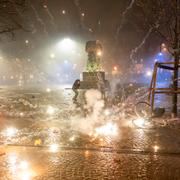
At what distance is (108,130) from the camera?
981cm

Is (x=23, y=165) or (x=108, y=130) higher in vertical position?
(x=108, y=130)

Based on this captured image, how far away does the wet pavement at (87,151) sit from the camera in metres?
5.67

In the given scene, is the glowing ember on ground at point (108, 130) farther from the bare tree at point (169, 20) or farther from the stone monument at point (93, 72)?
the stone monument at point (93, 72)

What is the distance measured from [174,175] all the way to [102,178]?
57.5 inches

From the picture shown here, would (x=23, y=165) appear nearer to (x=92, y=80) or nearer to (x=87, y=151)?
(x=87, y=151)

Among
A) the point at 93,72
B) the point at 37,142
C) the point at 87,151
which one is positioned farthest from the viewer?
the point at 93,72

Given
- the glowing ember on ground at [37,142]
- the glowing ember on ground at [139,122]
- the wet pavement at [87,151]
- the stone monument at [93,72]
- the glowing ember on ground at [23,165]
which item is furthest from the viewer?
the stone monument at [93,72]

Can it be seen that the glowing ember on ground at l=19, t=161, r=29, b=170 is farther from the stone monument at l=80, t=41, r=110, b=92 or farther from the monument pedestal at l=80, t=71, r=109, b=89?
the stone monument at l=80, t=41, r=110, b=92

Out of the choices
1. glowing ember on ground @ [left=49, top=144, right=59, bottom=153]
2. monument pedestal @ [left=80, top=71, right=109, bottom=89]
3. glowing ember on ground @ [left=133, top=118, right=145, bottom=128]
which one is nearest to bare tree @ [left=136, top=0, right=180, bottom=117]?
glowing ember on ground @ [left=133, top=118, right=145, bottom=128]

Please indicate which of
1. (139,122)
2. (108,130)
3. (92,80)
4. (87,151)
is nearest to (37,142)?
(87,151)

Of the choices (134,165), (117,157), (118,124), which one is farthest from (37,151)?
(118,124)

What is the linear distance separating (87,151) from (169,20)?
317 inches

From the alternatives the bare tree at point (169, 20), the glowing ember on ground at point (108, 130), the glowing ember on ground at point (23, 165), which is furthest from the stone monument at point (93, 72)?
the glowing ember on ground at point (23, 165)

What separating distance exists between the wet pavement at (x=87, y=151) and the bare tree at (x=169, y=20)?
136 inches
